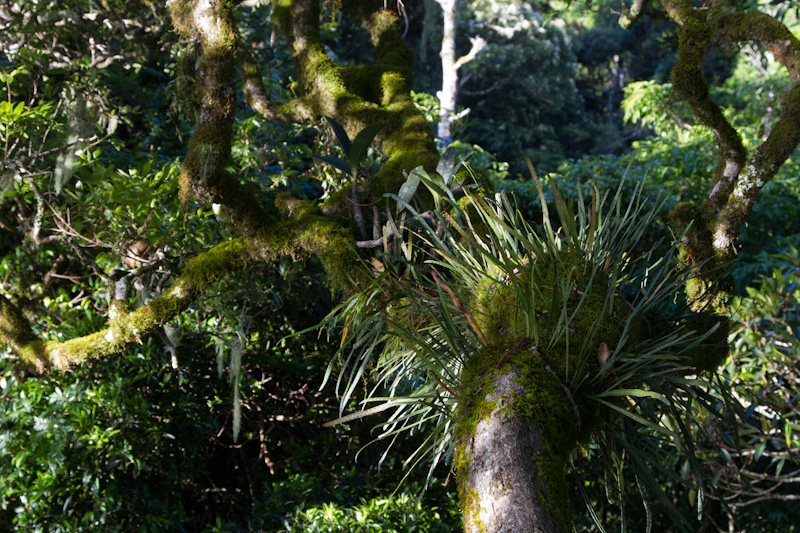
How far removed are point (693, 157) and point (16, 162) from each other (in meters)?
5.36

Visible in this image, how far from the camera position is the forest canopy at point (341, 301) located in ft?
4.00

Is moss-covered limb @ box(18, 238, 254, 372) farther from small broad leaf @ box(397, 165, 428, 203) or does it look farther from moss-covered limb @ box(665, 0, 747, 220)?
moss-covered limb @ box(665, 0, 747, 220)

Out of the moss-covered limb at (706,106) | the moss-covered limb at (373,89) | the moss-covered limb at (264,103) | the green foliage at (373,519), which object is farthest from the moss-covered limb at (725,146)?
the green foliage at (373,519)

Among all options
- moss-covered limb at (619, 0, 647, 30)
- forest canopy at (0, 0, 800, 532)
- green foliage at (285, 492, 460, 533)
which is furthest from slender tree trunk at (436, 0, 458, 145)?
green foliage at (285, 492, 460, 533)

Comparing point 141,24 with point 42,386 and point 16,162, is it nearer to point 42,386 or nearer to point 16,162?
point 16,162

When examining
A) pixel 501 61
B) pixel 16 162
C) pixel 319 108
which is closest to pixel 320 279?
pixel 319 108

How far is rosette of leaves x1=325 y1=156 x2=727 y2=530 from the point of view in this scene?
1146 mm

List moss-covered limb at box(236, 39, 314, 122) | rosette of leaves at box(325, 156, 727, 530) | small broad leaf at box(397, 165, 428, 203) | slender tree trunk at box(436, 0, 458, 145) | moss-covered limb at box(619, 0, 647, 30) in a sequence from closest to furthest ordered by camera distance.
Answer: rosette of leaves at box(325, 156, 727, 530)
small broad leaf at box(397, 165, 428, 203)
moss-covered limb at box(236, 39, 314, 122)
moss-covered limb at box(619, 0, 647, 30)
slender tree trunk at box(436, 0, 458, 145)

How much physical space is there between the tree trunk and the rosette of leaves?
0.16 ft

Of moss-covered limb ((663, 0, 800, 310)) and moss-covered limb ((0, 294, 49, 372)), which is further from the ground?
moss-covered limb ((663, 0, 800, 310))

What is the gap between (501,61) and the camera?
1138 cm

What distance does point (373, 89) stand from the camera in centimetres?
239

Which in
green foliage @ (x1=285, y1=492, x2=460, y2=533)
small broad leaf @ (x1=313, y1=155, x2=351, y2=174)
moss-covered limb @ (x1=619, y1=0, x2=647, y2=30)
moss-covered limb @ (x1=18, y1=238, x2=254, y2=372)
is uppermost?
moss-covered limb @ (x1=619, y1=0, x2=647, y2=30)

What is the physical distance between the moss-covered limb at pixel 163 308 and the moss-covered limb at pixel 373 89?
1.21 ft
